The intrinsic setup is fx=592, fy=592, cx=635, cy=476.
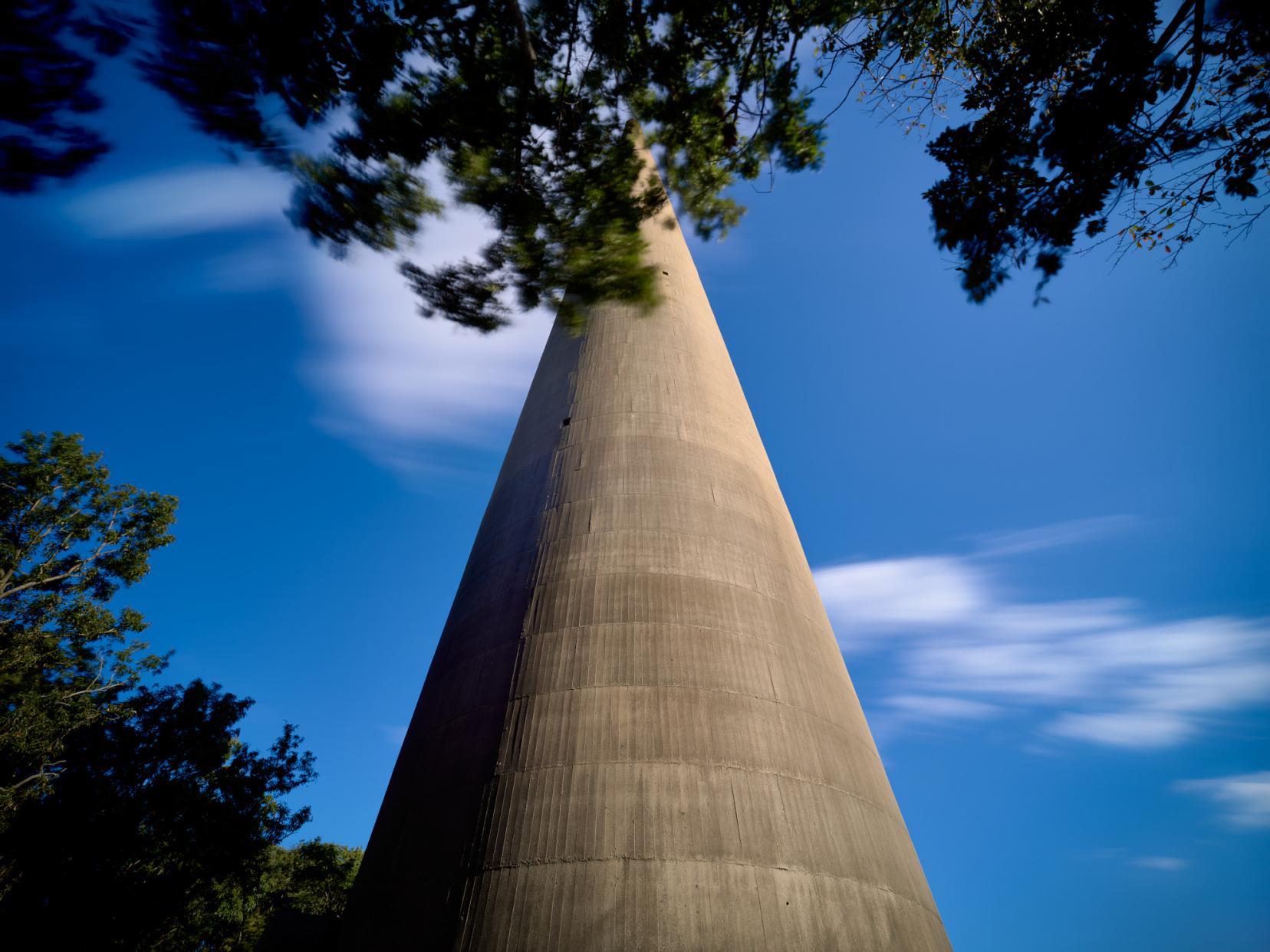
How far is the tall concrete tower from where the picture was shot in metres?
4.29

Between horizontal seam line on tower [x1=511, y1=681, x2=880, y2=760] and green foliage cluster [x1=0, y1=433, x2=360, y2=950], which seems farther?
green foliage cluster [x1=0, y1=433, x2=360, y2=950]

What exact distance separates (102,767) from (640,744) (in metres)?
24.4

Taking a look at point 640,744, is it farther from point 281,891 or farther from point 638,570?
point 281,891

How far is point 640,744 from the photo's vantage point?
16.2 ft

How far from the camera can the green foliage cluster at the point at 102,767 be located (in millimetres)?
17172

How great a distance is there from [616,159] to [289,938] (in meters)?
10.4

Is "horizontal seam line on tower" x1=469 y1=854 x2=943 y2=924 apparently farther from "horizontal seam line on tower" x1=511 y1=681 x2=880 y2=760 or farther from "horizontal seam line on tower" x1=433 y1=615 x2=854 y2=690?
"horizontal seam line on tower" x1=433 y1=615 x2=854 y2=690

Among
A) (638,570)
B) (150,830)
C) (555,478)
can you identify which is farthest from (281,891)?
(638,570)

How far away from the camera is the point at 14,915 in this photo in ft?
55.6

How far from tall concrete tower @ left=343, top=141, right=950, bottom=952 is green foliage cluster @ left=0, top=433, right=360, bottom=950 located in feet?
60.0

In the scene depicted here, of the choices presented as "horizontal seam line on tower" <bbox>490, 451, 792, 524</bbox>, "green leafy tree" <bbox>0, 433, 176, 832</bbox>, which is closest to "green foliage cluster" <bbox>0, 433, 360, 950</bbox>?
"green leafy tree" <bbox>0, 433, 176, 832</bbox>

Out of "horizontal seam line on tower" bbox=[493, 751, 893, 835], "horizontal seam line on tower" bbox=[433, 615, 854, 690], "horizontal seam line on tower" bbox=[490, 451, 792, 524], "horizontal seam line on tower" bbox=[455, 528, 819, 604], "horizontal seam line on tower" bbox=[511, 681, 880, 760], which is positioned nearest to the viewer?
"horizontal seam line on tower" bbox=[493, 751, 893, 835]

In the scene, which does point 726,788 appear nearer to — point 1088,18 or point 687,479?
point 687,479

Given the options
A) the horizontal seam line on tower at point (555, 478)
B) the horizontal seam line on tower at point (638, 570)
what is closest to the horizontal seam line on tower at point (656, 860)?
the horizontal seam line on tower at point (638, 570)
